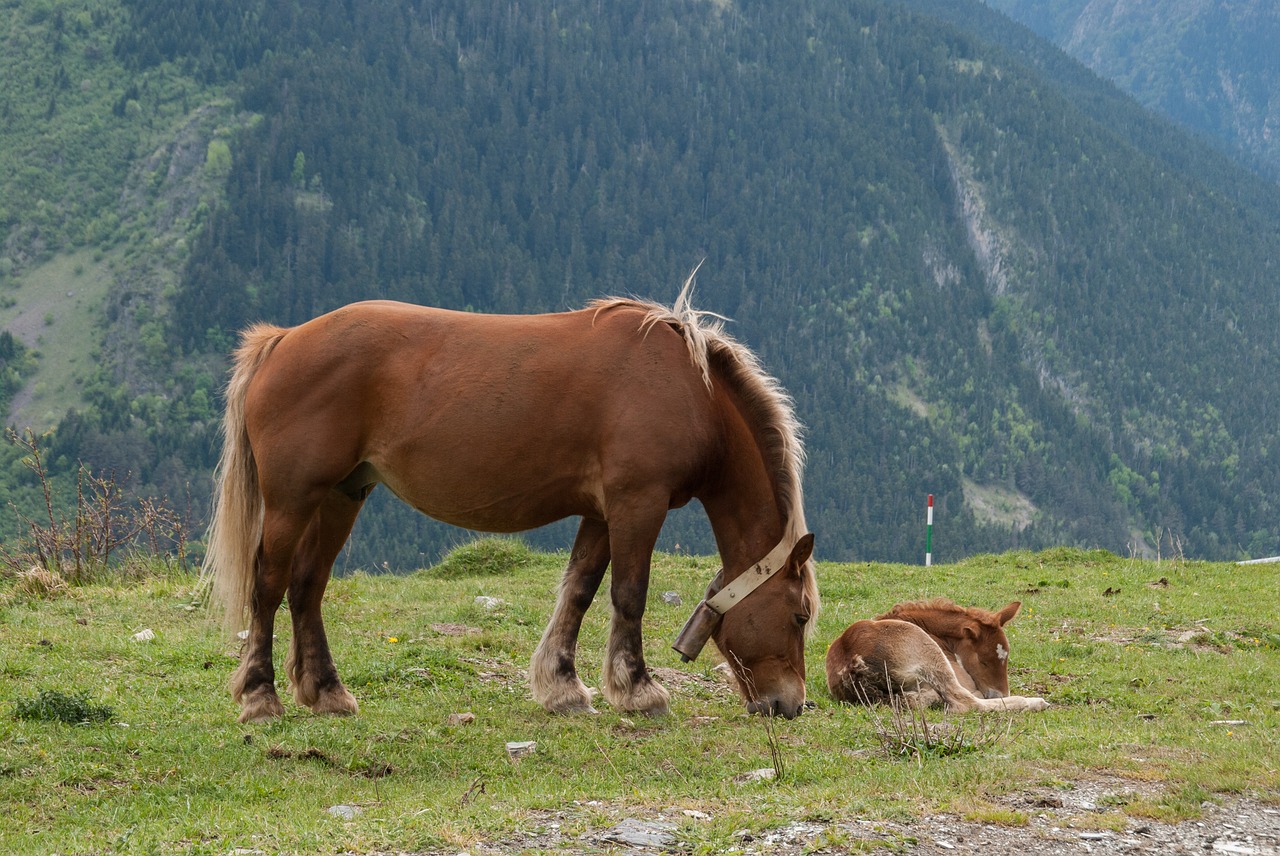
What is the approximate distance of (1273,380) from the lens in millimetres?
195750

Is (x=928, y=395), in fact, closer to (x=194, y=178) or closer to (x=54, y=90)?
(x=194, y=178)

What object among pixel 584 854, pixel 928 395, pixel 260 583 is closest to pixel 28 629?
pixel 260 583

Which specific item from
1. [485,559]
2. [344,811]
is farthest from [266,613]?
[485,559]

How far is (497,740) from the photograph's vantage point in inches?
306

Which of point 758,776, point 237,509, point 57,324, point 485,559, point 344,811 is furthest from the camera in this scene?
point 57,324

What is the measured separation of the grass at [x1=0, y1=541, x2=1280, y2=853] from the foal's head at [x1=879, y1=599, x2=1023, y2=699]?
482mm

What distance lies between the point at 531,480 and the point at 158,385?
162 meters

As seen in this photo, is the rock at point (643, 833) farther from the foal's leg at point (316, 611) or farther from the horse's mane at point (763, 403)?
the foal's leg at point (316, 611)

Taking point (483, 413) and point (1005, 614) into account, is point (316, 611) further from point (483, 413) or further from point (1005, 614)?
point (1005, 614)

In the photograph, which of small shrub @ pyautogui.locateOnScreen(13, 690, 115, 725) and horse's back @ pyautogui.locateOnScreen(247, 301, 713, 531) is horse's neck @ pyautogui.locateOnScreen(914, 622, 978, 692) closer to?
horse's back @ pyautogui.locateOnScreen(247, 301, 713, 531)

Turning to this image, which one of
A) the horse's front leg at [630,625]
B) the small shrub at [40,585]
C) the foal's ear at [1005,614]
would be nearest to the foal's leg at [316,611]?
the horse's front leg at [630,625]

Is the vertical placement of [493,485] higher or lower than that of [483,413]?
lower

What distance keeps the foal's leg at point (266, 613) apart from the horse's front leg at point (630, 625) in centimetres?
204

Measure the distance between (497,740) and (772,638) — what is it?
1.87 metres
